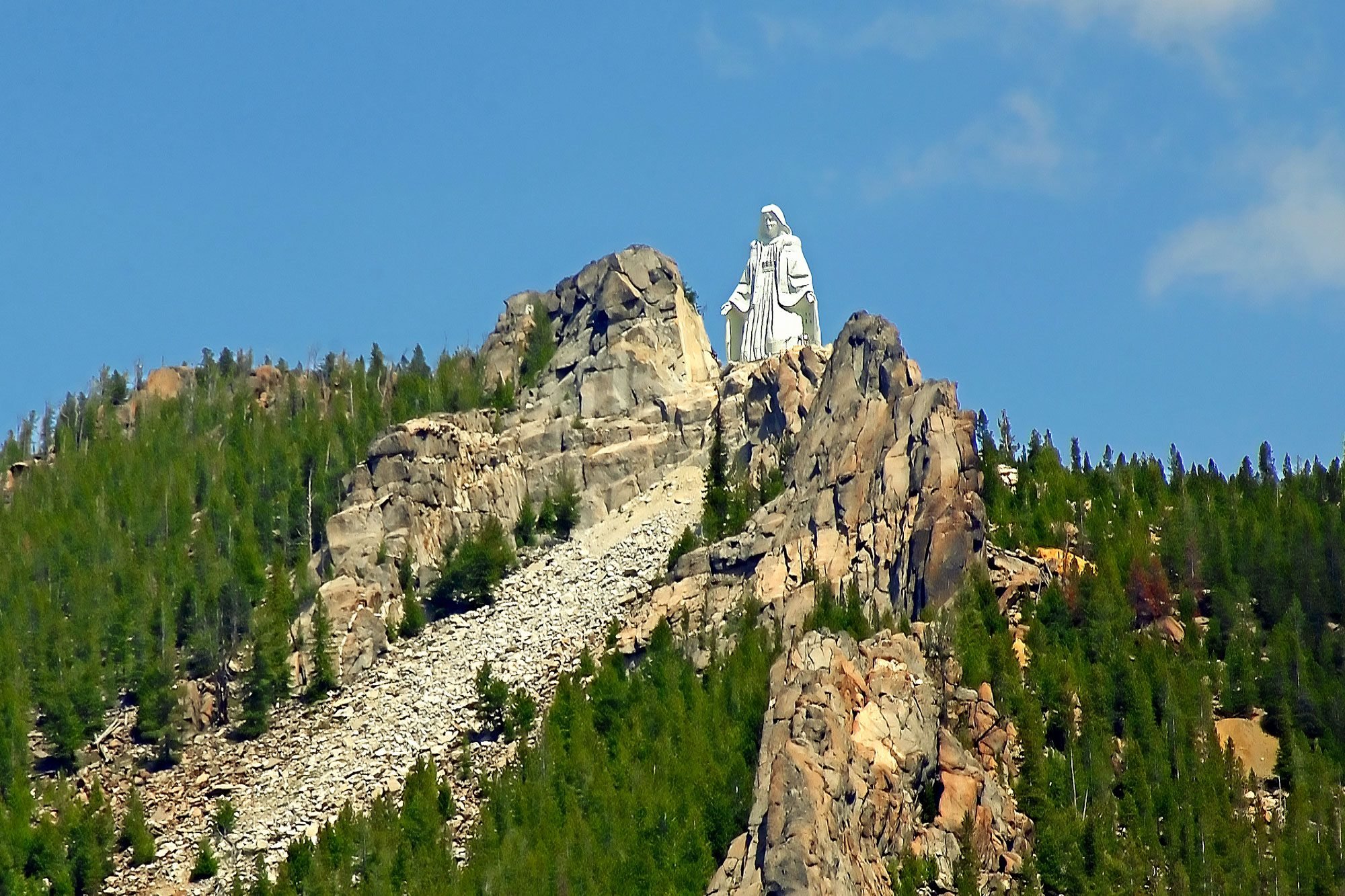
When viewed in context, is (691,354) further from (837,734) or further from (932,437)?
(837,734)

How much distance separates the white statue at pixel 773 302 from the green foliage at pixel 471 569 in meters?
20.6

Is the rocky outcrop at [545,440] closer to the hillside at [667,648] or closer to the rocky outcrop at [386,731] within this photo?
the hillside at [667,648]

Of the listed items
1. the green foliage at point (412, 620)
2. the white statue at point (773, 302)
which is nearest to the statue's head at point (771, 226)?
the white statue at point (773, 302)

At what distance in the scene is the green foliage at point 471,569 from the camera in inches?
6206

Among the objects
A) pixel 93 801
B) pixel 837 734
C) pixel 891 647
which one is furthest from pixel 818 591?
pixel 93 801

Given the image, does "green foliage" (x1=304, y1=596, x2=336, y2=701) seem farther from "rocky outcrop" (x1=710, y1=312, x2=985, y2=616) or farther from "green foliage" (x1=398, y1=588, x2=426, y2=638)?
"rocky outcrop" (x1=710, y1=312, x2=985, y2=616)

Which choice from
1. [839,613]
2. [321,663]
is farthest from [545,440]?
[839,613]

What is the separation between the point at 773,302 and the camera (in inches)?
6757

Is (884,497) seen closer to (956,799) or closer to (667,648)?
(667,648)

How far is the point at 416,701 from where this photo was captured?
Result: 479 ft

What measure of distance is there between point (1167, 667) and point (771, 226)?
44582mm

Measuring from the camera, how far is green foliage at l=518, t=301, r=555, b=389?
17988 centimetres

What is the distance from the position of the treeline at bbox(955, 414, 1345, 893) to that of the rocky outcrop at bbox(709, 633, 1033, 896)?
2154mm

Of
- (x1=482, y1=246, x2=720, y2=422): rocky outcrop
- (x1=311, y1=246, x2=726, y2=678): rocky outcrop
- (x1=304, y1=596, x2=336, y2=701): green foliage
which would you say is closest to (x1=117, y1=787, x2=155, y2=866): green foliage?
(x1=304, y1=596, x2=336, y2=701): green foliage
